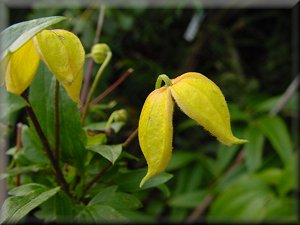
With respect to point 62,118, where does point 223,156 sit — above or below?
below

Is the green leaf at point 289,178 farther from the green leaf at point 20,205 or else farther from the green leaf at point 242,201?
the green leaf at point 20,205

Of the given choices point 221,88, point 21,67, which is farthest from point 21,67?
point 221,88

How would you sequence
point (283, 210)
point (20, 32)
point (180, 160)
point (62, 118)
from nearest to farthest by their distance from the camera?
point (20, 32) → point (62, 118) → point (283, 210) → point (180, 160)

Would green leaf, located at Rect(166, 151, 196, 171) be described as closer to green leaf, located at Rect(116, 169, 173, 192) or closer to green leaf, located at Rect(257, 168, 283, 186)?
green leaf, located at Rect(257, 168, 283, 186)

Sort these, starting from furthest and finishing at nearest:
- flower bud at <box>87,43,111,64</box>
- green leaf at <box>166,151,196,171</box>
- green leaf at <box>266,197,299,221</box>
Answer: green leaf at <box>166,151,196,171</box>
green leaf at <box>266,197,299,221</box>
flower bud at <box>87,43,111,64</box>

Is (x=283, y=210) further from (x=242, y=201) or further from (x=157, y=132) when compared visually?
(x=157, y=132)

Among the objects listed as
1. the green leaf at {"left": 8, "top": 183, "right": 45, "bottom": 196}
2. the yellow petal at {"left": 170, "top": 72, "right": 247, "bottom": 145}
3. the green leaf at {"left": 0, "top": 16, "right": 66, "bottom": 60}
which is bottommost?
the green leaf at {"left": 8, "top": 183, "right": 45, "bottom": 196}

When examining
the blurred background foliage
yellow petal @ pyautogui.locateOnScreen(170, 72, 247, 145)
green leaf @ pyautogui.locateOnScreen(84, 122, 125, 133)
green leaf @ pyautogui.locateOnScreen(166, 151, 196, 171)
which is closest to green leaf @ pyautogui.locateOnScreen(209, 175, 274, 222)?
the blurred background foliage

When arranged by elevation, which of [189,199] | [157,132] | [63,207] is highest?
[157,132]
